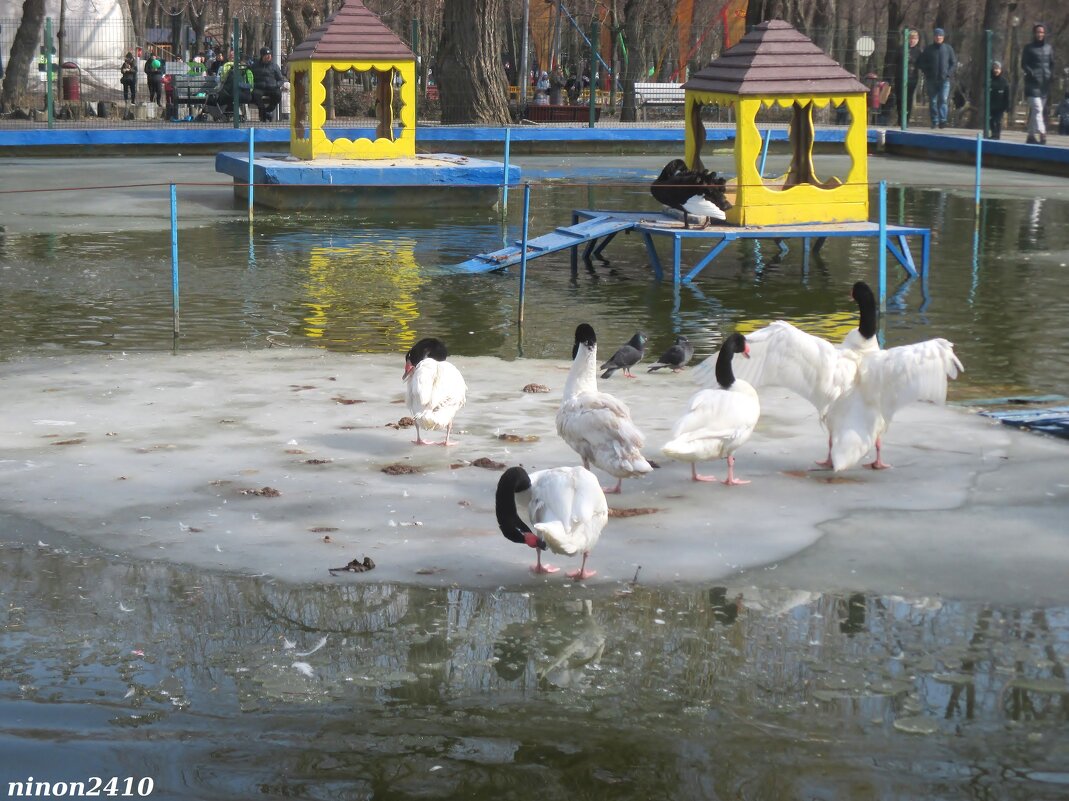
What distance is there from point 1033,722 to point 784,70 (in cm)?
1191

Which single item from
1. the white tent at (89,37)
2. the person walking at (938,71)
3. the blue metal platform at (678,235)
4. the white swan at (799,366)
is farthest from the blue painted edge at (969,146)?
the white tent at (89,37)

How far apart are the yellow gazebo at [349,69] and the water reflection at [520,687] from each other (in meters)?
17.4

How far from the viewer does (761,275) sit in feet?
55.4

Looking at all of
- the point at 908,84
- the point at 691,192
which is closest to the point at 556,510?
the point at 691,192

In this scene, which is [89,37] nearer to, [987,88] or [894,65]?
[894,65]

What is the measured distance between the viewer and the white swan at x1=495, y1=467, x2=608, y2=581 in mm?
6266

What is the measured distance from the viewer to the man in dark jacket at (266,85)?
110 ft

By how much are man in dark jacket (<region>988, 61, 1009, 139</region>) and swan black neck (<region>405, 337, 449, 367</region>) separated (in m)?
24.9

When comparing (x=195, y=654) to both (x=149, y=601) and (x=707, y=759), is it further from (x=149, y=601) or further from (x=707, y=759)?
(x=707, y=759)

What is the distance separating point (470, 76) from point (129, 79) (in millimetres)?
10782

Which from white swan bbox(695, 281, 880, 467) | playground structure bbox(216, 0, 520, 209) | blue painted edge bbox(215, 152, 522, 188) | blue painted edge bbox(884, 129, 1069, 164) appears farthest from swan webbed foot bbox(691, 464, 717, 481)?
blue painted edge bbox(884, 129, 1069, 164)

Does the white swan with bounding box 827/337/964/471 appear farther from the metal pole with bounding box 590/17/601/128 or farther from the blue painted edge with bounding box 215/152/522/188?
the metal pole with bounding box 590/17/601/128

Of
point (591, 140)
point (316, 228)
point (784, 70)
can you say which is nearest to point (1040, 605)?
point (784, 70)

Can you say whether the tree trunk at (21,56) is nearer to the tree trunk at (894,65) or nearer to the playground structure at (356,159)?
the playground structure at (356,159)
